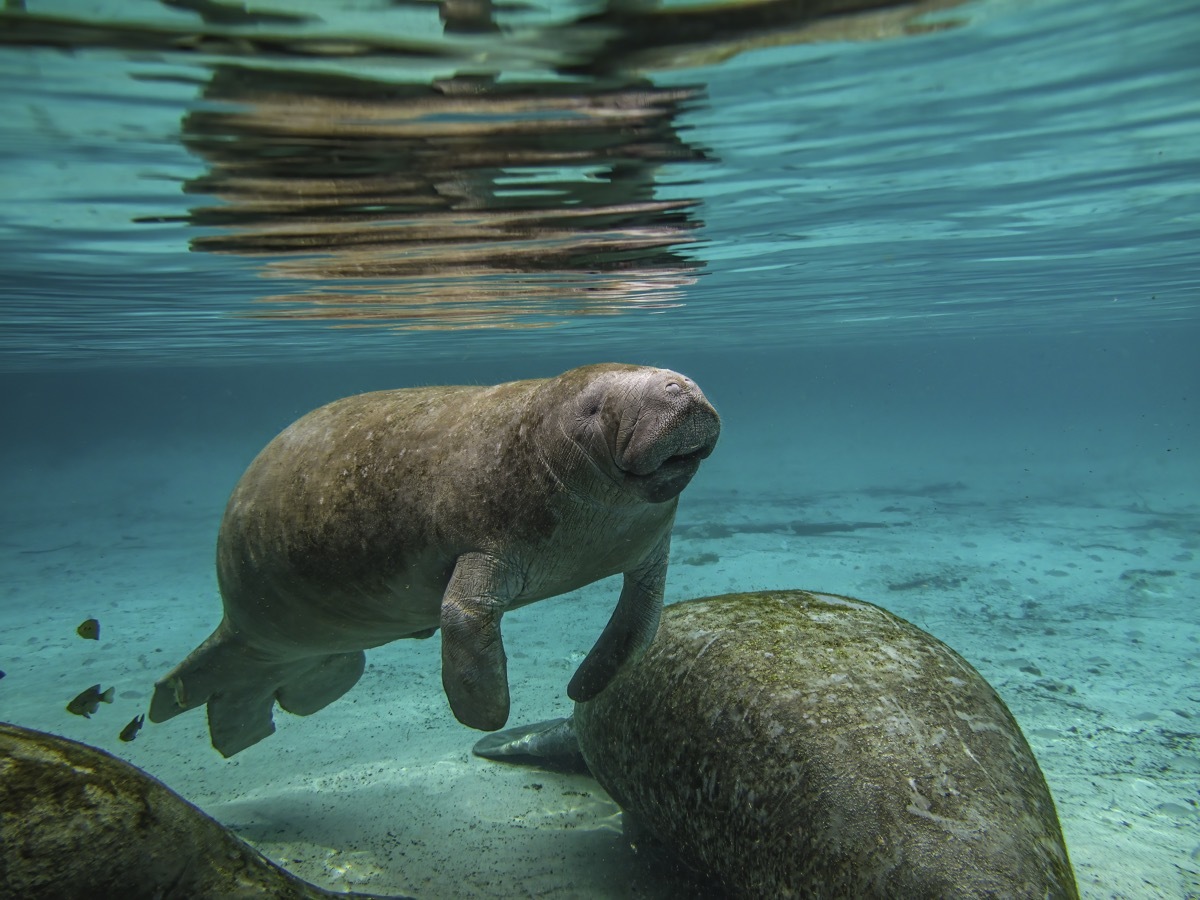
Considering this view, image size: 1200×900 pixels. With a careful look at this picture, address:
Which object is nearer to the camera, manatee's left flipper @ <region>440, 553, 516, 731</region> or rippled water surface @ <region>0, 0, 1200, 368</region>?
manatee's left flipper @ <region>440, 553, 516, 731</region>

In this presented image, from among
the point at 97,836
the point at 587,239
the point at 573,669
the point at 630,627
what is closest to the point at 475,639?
the point at 630,627

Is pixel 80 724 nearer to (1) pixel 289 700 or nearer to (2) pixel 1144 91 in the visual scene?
(1) pixel 289 700

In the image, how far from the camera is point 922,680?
3691 mm

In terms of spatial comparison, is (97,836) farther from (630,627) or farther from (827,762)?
(827,762)

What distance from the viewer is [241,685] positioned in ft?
19.2

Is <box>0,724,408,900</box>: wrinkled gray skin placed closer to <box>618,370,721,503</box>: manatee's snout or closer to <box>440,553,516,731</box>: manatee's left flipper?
<box>440,553,516,731</box>: manatee's left flipper

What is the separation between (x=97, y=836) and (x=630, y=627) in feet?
8.37

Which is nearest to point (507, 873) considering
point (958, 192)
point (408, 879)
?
point (408, 879)

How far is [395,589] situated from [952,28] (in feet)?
17.2

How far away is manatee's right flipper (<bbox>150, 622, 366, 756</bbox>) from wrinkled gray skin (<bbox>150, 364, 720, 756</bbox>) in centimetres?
81

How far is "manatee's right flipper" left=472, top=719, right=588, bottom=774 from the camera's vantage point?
600 centimetres

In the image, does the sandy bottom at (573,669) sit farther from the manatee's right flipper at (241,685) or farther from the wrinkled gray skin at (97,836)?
the wrinkled gray skin at (97,836)

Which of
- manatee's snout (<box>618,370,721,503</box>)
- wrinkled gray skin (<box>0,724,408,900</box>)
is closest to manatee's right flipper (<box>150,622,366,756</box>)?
wrinkled gray skin (<box>0,724,408,900</box>)

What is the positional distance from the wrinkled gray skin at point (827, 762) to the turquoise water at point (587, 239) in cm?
107
